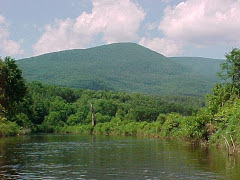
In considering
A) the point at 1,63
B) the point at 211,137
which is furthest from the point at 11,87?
the point at 211,137

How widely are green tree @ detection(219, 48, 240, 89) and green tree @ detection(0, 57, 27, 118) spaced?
1010 inches

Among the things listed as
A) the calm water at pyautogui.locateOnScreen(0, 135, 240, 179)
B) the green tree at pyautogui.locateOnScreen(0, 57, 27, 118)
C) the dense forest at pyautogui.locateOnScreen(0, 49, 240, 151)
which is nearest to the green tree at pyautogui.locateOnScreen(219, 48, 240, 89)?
the dense forest at pyautogui.locateOnScreen(0, 49, 240, 151)

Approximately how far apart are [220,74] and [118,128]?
2958 centimetres

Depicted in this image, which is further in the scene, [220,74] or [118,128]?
[118,128]

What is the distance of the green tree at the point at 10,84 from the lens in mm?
34844

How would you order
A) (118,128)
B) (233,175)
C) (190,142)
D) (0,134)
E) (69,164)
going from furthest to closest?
(118,128) < (0,134) < (190,142) < (69,164) < (233,175)

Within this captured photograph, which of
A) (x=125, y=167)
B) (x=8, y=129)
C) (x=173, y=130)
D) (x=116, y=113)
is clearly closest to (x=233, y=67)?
(x=173, y=130)

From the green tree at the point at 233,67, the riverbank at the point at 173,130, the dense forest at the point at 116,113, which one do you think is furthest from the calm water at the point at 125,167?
the green tree at the point at 233,67

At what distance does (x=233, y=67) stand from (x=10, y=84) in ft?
91.3

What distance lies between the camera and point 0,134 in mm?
59250

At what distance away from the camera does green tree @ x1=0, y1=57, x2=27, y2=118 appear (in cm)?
3484

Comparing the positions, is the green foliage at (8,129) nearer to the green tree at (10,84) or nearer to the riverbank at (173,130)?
the riverbank at (173,130)

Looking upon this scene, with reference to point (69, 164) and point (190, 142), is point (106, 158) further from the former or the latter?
point (190, 142)

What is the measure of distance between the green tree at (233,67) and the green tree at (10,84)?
25.6 meters
